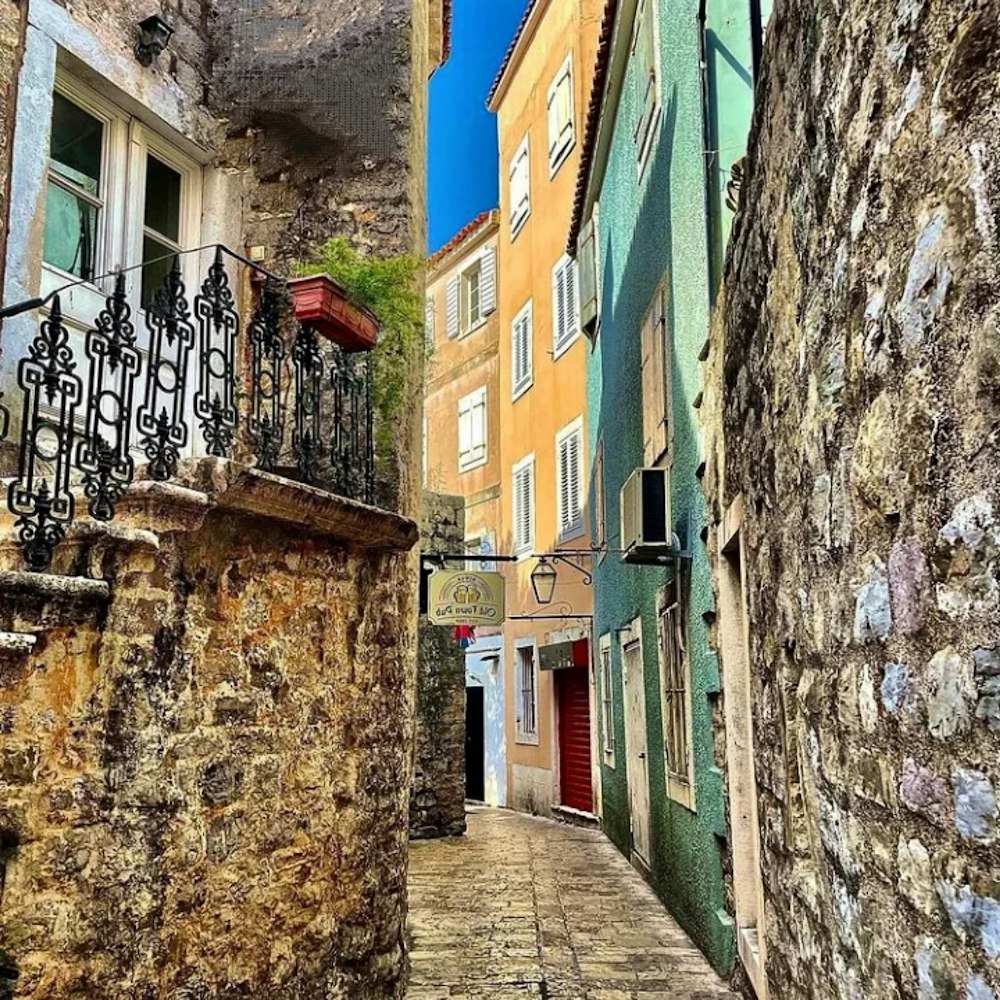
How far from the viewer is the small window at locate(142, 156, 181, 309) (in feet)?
21.1

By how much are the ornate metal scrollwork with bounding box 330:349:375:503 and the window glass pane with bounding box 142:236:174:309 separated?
1165mm

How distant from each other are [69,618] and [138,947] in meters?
1.21

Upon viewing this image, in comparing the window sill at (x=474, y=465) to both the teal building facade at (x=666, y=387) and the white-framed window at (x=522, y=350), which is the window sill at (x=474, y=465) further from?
the teal building facade at (x=666, y=387)

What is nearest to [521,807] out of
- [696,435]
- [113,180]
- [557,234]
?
[557,234]

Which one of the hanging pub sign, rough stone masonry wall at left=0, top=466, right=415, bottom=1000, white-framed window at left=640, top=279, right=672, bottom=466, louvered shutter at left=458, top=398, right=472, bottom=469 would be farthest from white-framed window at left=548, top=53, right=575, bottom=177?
rough stone masonry wall at left=0, top=466, right=415, bottom=1000

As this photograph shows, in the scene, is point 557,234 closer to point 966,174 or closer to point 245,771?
point 245,771

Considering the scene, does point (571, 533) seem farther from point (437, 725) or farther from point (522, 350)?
point (522, 350)

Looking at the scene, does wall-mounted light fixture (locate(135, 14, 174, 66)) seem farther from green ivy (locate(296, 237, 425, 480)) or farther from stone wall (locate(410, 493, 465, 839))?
stone wall (locate(410, 493, 465, 839))

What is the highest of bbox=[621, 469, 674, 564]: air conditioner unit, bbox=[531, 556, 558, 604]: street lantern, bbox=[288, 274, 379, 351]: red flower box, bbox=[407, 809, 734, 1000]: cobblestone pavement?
bbox=[288, 274, 379, 351]: red flower box

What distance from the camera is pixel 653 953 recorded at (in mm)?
7086

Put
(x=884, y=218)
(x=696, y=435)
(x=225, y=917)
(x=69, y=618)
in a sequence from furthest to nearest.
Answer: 1. (x=696, y=435)
2. (x=225, y=917)
3. (x=69, y=618)
4. (x=884, y=218)

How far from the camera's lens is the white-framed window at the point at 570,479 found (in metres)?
15.7

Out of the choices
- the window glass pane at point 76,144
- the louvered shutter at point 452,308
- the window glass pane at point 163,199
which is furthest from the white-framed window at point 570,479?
the window glass pane at point 76,144

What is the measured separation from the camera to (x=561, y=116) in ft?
55.2
